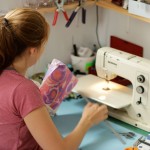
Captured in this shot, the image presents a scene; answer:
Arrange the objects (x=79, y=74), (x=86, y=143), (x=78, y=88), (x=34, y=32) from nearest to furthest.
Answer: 1. (x=34, y=32)
2. (x=86, y=143)
3. (x=78, y=88)
4. (x=79, y=74)

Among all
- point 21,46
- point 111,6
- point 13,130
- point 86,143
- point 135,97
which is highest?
point 21,46

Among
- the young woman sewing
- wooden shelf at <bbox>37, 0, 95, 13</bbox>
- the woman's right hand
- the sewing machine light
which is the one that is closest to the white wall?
wooden shelf at <bbox>37, 0, 95, 13</bbox>

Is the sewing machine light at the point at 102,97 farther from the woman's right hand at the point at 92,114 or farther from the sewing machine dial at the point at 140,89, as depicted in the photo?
the woman's right hand at the point at 92,114

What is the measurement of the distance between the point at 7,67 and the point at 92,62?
1129mm

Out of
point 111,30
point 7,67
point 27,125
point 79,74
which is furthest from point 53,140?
point 111,30

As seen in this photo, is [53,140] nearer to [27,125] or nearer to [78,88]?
[27,125]

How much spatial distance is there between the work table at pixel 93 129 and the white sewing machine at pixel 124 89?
48mm

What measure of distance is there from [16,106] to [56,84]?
1.98 ft

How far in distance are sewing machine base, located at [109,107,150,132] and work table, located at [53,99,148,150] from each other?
0.02 metres

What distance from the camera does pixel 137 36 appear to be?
2236 millimetres

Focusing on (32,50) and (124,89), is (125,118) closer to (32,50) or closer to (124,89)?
(124,89)

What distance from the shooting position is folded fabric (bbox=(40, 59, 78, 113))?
5.69 ft

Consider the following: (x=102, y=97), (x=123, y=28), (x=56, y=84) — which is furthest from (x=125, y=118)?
(x=123, y=28)

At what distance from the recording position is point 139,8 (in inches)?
75.0
